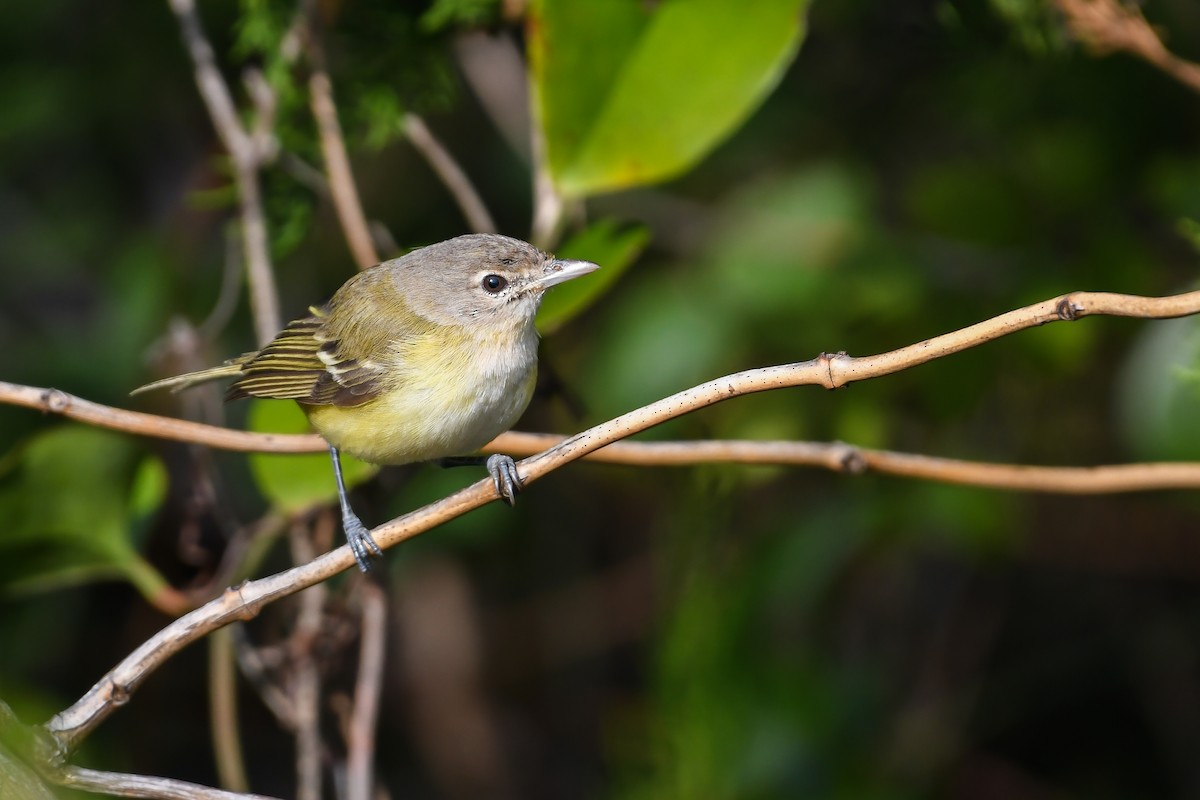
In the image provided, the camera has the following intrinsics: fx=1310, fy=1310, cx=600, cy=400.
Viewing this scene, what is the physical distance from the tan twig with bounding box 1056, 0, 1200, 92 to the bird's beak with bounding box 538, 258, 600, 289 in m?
1.46

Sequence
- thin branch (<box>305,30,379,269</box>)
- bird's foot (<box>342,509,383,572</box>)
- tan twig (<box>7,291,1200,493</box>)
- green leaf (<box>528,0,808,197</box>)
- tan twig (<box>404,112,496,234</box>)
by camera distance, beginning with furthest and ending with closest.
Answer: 1. tan twig (<box>404,112,496,234</box>)
2. thin branch (<box>305,30,379,269</box>)
3. green leaf (<box>528,0,808,197</box>)
4. bird's foot (<box>342,509,383,572</box>)
5. tan twig (<box>7,291,1200,493</box>)

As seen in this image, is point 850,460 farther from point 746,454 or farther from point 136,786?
point 136,786

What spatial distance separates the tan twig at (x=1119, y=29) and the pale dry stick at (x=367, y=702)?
2.33 m

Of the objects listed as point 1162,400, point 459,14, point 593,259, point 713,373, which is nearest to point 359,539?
point 593,259

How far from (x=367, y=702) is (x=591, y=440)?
1395mm

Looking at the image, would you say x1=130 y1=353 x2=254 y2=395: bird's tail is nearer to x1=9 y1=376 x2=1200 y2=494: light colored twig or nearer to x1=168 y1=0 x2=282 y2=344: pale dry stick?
x1=168 y1=0 x2=282 y2=344: pale dry stick

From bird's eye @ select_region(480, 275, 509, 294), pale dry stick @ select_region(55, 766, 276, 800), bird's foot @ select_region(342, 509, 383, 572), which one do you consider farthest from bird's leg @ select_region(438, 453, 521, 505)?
pale dry stick @ select_region(55, 766, 276, 800)

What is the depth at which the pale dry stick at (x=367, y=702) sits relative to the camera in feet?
10.3

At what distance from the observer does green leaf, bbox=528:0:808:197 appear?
3.21 metres

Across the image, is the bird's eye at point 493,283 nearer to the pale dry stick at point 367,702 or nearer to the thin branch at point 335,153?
the thin branch at point 335,153

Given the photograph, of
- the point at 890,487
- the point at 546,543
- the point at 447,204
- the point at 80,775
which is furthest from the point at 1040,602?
the point at 80,775

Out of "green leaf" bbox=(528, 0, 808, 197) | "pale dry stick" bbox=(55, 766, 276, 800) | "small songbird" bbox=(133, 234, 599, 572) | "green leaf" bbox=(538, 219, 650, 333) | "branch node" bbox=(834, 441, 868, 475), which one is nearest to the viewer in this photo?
"pale dry stick" bbox=(55, 766, 276, 800)

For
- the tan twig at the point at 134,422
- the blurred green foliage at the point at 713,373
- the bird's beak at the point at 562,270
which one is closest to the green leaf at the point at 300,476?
the blurred green foliage at the point at 713,373

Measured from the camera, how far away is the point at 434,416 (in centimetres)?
290
